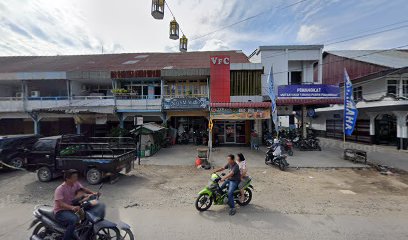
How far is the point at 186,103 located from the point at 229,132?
A: 4877 mm

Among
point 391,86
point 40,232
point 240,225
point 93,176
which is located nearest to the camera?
point 40,232

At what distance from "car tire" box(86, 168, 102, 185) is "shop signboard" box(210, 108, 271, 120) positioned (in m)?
7.05

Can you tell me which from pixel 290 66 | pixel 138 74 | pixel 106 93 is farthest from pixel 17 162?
pixel 290 66

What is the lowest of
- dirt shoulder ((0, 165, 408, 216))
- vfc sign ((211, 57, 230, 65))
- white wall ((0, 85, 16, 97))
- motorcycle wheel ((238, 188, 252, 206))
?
dirt shoulder ((0, 165, 408, 216))

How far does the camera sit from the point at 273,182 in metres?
7.95

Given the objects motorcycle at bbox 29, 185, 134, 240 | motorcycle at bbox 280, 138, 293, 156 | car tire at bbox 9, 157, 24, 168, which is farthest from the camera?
motorcycle at bbox 280, 138, 293, 156

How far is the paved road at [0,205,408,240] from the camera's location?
4191 mm

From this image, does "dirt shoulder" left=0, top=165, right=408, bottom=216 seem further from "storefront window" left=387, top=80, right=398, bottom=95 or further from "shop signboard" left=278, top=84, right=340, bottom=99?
"storefront window" left=387, top=80, right=398, bottom=95

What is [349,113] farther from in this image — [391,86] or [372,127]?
[391,86]

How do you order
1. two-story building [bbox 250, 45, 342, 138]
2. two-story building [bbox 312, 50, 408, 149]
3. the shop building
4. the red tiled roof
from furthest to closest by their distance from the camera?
the red tiled roof < two-story building [bbox 250, 45, 342, 138] < the shop building < two-story building [bbox 312, 50, 408, 149]

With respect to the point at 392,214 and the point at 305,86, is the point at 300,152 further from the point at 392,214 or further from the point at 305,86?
the point at 392,214

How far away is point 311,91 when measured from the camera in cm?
1444

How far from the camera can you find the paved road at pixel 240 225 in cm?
419

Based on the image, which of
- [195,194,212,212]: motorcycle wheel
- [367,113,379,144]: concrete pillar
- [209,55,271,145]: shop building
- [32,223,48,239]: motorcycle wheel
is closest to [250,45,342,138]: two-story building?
[209,55,271,145]: shop building
